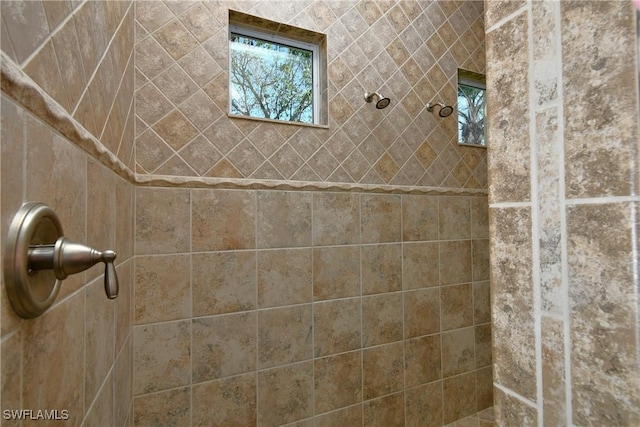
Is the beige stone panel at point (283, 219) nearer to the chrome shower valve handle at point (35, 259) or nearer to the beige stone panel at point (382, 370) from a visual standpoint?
the beige stone panel at point (382, 370)

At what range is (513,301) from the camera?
44 centimetres

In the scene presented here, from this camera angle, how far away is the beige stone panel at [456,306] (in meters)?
1.80

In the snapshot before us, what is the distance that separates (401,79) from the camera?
1.73 metres

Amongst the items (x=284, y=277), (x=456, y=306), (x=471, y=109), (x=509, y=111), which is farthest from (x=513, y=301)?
(x=471, y=109)

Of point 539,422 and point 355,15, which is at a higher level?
point 355,15

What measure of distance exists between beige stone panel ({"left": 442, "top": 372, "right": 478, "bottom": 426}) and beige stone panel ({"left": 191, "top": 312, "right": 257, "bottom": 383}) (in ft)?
3.81

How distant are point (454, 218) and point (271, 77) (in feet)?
4.25

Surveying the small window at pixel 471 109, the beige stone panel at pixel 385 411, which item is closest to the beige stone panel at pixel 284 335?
the beige stone panel at pixel 385 411

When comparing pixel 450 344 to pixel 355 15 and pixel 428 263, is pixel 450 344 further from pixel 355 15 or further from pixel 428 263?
pixel 355 15

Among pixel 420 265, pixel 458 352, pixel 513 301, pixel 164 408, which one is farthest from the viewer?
pixel 458 352

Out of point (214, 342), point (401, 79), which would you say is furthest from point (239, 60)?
point (214, 342)

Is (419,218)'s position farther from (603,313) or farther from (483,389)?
(603,313)

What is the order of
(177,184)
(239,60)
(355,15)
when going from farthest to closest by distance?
(355,15) → (239,60) → (177,184)

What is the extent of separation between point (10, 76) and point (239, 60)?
128 cm
